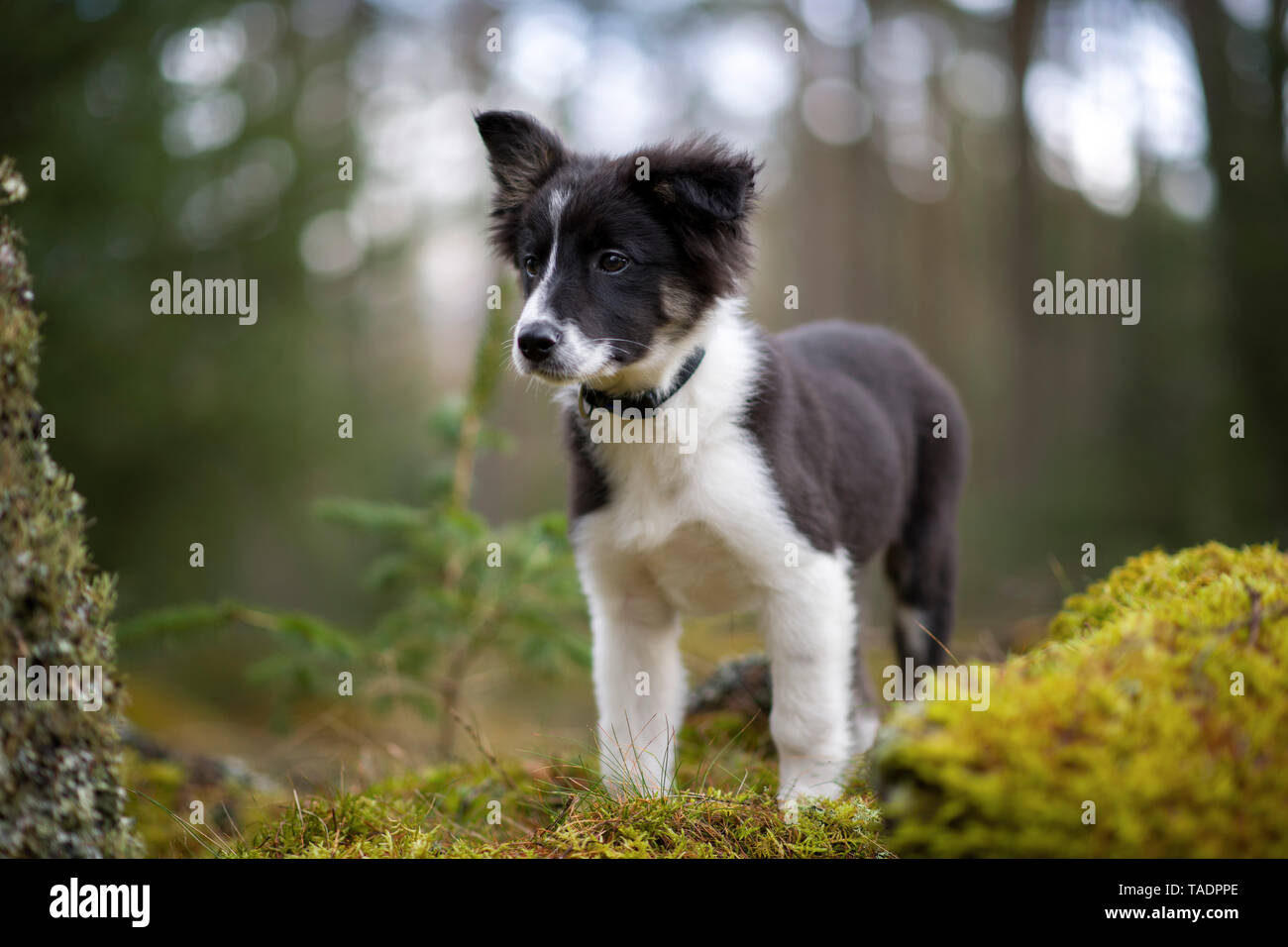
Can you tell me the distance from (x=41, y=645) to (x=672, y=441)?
88.9 inches

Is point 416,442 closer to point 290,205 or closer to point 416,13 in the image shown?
point 290,205

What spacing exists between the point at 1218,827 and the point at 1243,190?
12017 mm

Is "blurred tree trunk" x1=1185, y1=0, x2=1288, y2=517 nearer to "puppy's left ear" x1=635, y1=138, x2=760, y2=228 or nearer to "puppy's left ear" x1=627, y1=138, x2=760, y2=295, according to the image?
"puppy's left ear" x1=627, y1=138, x2=760, y2=295

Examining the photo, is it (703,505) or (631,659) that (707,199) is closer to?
(703,505)

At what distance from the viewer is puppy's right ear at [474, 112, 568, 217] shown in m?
4.25

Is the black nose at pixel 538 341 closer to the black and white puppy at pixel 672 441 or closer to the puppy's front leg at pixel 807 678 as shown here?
the black and white puppy at pixel 672 441

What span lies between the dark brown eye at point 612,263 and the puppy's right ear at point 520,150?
0.69m

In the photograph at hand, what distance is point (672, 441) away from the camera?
12.7 feet

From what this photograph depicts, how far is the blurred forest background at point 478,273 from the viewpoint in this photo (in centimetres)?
736

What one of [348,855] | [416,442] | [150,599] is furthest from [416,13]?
[348,855]

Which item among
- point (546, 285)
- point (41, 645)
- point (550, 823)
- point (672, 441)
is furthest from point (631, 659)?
point (41, 645)

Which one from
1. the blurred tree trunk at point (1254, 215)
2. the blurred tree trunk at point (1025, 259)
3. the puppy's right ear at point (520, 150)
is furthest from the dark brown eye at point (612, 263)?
the blurred tree trunk at point (1025, 259)

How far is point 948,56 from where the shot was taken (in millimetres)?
16359

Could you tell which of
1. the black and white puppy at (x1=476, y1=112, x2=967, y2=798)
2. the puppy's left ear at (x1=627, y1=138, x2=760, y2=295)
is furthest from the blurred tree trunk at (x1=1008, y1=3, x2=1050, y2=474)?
the puppy's left ear at (x1=627, y1=138, x2=760, y2=295)
